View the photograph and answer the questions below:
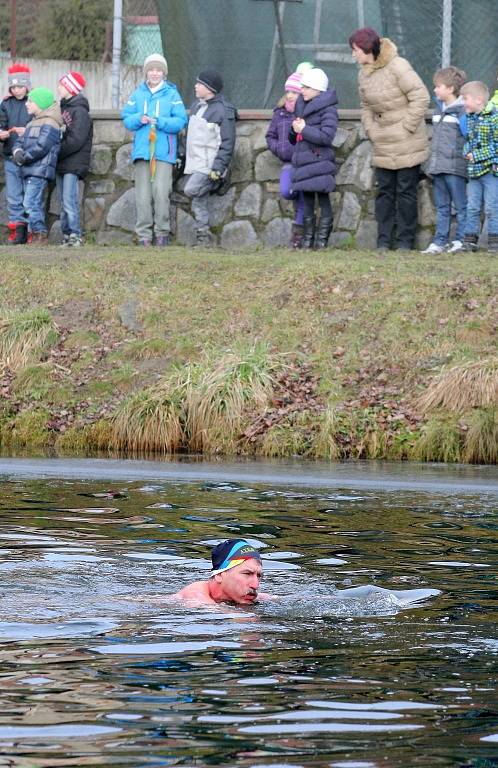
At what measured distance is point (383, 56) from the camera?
18891 mm

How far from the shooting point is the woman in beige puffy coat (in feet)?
61.9

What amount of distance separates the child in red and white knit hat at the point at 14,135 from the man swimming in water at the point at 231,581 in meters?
12.5

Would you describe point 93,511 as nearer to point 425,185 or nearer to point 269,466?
point 269,466

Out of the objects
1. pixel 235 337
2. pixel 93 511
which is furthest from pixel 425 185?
pixel 93 511

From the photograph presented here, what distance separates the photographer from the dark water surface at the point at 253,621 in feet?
20.2

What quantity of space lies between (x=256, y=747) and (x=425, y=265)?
41.2 feet

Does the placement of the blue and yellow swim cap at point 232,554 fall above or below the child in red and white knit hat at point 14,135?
below

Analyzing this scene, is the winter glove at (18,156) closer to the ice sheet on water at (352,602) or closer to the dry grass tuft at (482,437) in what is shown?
the dry grass tuft at (482,437)

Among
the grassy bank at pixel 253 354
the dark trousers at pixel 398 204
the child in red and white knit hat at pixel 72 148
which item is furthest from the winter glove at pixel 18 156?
the dark trousers at pixel 398 204

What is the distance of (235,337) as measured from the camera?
56.2 feet

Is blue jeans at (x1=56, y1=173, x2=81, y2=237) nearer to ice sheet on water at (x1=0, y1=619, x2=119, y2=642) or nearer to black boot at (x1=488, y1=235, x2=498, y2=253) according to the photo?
black boot at (x1=488, y1=235, x2=498, y2=253)

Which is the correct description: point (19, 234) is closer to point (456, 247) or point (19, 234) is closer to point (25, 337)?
point (25, 337)

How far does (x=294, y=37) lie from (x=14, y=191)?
446 centimetres

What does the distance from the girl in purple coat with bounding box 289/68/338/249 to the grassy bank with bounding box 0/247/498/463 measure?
2.74 ft
